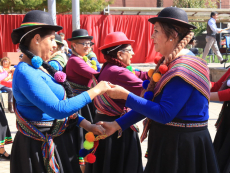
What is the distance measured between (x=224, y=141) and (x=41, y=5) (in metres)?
14.6

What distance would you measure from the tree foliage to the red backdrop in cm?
63

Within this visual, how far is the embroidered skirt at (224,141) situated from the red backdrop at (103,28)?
1303 centimetres

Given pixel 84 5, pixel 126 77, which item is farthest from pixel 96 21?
pixel 126 77

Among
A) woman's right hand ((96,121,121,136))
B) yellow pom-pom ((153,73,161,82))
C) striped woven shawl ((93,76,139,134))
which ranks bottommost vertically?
woman's right hand ((96,121,121,136))

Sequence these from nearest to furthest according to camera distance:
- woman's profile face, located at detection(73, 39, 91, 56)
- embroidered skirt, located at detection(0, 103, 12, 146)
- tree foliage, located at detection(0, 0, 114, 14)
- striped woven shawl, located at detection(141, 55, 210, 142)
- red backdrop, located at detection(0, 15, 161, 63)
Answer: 1. striped woven shawl, located at detection(141, 55, 210, 142)
2. embroidered skirt, located at detection(0, 103, 12, 146)
3. woman's profile face, located at detection(73, 39, 91, 56)
4. tree foliage, located at detection(0, 0, 114, 14)
5. red backdrop, located at detection(0, 15, 161, 63)

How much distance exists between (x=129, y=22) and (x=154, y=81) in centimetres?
1453

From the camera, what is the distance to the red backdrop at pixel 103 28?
15.8m

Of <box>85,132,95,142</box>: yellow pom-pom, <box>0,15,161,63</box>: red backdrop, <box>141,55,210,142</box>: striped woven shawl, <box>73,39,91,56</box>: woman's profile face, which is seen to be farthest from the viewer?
<box>0,15,161,63</box>: red backdrop

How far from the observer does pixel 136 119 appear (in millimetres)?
2691

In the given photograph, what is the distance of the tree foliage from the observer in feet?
50.0

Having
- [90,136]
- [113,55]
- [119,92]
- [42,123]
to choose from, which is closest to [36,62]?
[42,123]

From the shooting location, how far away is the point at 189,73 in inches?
85.5

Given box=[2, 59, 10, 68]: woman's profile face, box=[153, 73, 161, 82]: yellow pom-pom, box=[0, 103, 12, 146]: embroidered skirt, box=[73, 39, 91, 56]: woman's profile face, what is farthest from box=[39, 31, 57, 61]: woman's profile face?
box=[2, 59, 10, 68]: woman's profile face

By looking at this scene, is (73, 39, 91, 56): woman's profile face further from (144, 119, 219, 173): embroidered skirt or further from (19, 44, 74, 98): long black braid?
(144, 119, 219, 173): embroidered skirt
